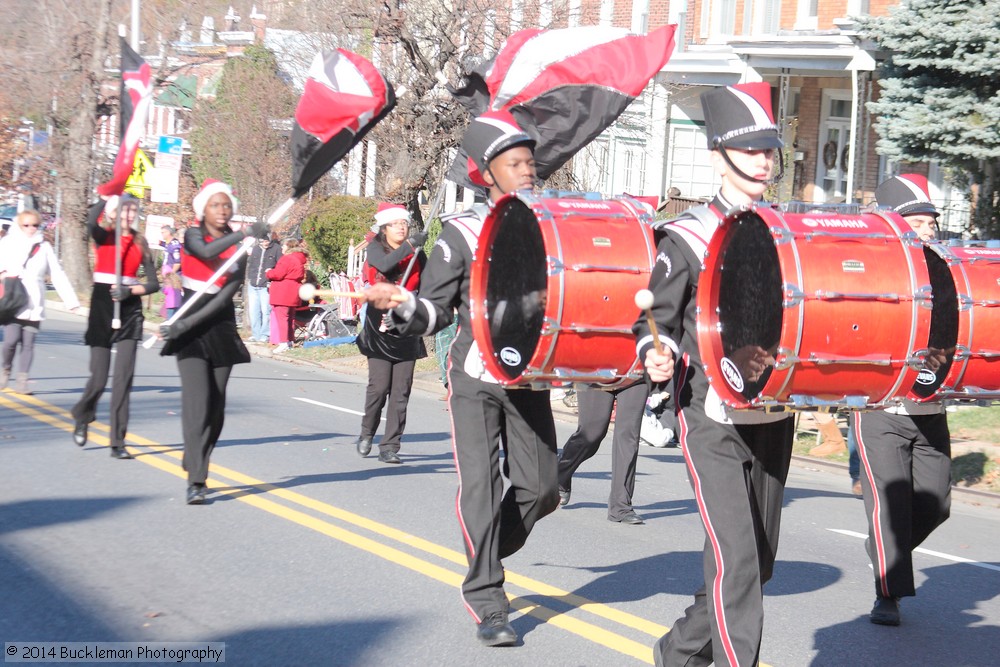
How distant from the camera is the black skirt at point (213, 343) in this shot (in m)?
8.77

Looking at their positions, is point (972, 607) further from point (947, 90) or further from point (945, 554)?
point (947, 90)

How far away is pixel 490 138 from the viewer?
596cm

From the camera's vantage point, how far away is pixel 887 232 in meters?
4.59

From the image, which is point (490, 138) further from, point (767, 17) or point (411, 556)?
point (767, 17)

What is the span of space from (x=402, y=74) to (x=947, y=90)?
7.88 m

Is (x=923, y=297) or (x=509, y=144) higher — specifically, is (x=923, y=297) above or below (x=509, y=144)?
below

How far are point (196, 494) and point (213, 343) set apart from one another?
103cm

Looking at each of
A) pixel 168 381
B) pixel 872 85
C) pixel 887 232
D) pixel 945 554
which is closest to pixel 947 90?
pixel 872 85

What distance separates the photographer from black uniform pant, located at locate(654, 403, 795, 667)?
15.4ft

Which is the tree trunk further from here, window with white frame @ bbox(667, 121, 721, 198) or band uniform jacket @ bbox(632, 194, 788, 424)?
band uniform jacket @ bbox(632, 194, 788, 424)

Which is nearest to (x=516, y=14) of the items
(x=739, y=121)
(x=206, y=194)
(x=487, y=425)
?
(x=206, y=194)

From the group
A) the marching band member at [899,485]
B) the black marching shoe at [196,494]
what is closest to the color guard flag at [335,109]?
the black marching shoe at [196,494]

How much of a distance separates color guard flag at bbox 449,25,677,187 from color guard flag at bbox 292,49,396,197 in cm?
88

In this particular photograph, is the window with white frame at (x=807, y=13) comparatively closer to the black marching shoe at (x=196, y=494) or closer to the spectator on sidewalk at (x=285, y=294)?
the spectator on sidewalk at (x=285, y=294)
